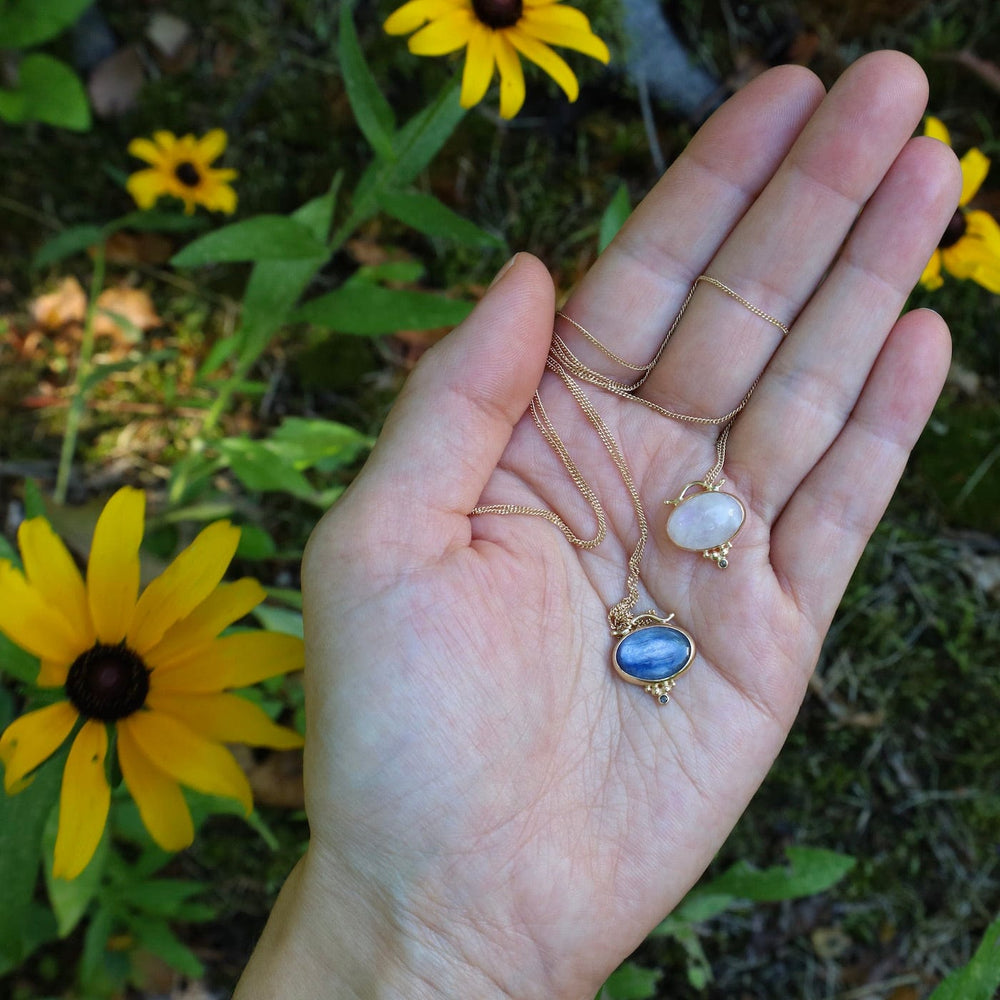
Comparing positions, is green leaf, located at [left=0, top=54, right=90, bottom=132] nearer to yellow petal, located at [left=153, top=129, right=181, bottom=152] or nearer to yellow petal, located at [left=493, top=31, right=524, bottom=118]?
yellow petal, located at [left=153, top=129, right=181, bottom=152]

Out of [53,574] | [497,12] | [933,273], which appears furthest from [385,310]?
[933,273]

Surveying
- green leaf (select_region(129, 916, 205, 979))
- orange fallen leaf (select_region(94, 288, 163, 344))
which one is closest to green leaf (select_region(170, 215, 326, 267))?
orange fallen leaf (select_region(94, 288, 163, 344))

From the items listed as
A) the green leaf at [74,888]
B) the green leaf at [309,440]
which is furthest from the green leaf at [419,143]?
the green leaf at [74,888]

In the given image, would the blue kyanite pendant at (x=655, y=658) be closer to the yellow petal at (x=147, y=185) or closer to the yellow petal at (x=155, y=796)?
the yellow petal at (x=155, y=796)

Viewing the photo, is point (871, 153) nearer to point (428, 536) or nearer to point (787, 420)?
point (787, 420)

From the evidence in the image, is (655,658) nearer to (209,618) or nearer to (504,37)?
(209,618)

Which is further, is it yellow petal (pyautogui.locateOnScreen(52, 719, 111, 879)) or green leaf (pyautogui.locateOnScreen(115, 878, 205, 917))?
green leaf (pyautogui.locateOnScreen(115, 878, 205, 917))

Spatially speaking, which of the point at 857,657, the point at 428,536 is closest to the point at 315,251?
the point at 428,536
